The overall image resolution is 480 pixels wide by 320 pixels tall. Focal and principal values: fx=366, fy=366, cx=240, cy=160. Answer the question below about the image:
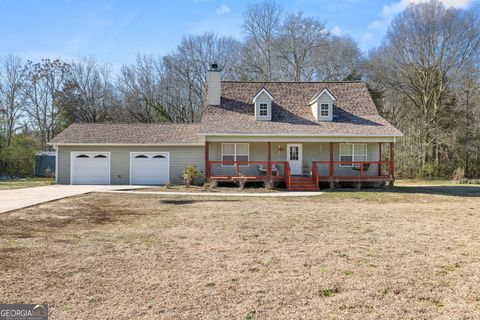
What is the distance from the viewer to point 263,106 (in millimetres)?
22453

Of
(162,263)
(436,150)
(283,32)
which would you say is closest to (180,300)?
(162,263)

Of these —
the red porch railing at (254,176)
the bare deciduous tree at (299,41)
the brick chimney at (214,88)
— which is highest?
the bare deciduous tree at (299,41)

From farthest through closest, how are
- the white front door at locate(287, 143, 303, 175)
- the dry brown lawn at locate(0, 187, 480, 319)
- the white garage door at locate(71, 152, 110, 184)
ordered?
1. the white garage door at locate(71, 152, 110, 184)
2. the white front door at locate(287, 143, 303, 175)
3. the dry brown lawn at locate(0, 187, 480, 319)

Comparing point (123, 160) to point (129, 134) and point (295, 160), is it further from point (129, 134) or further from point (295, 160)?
point (295, 160)

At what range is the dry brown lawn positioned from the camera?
4.13 metres

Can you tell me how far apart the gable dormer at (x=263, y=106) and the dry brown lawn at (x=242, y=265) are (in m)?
12.2

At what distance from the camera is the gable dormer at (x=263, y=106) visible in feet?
72.7

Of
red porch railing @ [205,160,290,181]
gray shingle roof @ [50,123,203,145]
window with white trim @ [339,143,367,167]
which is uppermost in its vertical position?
gray shingle roof @ [50,123,203,145]

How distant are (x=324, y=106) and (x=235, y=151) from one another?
610cm

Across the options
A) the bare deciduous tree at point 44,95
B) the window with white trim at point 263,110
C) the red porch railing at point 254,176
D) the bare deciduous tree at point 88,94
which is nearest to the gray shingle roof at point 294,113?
the window with white trim at point 263,110

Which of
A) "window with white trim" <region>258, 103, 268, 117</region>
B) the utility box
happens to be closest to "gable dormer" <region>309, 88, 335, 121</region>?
"window with white trim" <region>258, 103, 268, 117</region>

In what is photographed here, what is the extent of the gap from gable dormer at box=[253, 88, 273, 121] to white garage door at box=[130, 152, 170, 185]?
628cm

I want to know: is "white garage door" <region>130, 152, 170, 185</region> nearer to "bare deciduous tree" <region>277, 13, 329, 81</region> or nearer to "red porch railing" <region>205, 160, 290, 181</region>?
"red porch railing" <region>205, 160, 290, 181</region>

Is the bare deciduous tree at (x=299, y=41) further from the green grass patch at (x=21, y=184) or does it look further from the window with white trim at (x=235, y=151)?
the green grass patch at (x=21, y=184)
